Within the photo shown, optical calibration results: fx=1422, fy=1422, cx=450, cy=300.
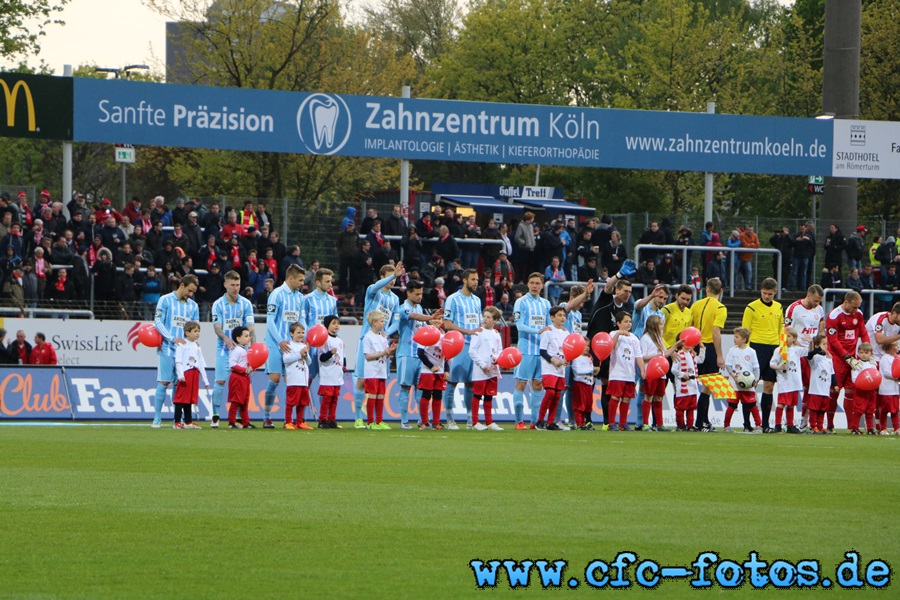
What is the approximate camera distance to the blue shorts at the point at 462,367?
22.1 metres

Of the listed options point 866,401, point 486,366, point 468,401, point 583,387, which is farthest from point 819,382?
A: point 468,401

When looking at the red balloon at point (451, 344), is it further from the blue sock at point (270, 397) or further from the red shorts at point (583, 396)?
the blue sock at point (270, 397)

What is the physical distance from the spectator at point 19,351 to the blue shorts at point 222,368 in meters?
5.38

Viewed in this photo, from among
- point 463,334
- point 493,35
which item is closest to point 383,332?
point 463,334

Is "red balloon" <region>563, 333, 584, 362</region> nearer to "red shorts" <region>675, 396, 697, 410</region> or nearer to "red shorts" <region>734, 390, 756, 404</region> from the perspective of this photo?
"red shorts" <region>675, 396, 697, 410</region>

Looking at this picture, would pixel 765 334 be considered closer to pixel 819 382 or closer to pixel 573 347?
pixel 819 382

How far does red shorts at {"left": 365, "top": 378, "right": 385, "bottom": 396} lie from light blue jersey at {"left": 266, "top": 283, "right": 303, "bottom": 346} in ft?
4.42

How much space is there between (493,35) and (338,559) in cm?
5944

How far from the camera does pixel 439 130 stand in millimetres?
31844

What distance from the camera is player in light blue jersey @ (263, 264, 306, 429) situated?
20.7m

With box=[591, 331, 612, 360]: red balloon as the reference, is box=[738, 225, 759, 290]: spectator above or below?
above

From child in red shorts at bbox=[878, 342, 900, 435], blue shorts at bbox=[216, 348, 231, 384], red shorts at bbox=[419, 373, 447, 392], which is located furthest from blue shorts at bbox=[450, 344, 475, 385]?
child in red shorts at bbox=[878, 342, 900, 435]

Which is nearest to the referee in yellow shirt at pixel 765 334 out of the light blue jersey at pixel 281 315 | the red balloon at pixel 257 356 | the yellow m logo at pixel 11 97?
the light blue jersey at pixel 281 315

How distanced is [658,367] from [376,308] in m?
4.34
